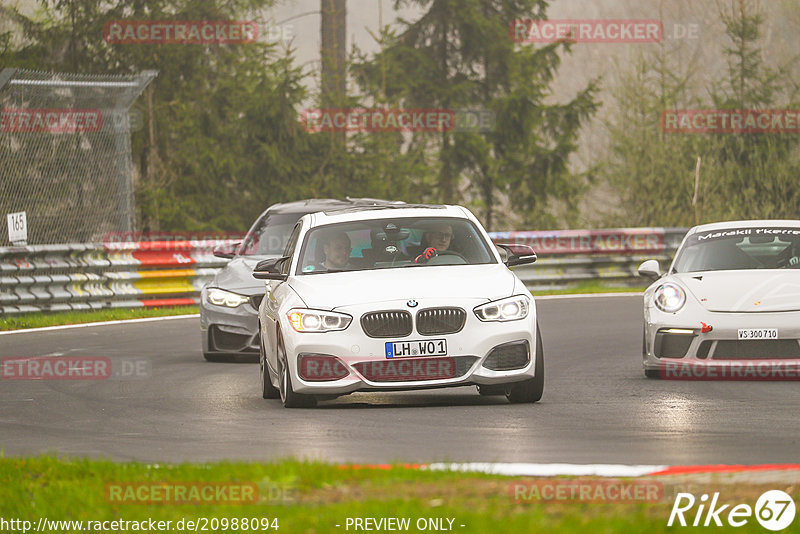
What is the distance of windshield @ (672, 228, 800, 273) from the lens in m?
12.9

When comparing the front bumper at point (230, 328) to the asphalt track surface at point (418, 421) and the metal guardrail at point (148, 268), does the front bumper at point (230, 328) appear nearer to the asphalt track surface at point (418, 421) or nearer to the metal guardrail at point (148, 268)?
the asphalt track surface at point (418, 421)

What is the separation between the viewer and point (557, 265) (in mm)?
26859

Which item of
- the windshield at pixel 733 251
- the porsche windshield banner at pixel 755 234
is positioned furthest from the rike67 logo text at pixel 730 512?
the porsche windshield banner at pixel 755 234

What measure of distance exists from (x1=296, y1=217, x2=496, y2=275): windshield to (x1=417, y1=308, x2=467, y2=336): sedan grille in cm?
95

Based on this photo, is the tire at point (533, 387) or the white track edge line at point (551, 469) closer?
the white track edge line at point (551, 469)

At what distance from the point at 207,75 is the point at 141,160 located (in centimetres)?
336

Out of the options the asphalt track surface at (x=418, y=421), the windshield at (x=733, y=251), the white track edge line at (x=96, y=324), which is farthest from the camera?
the white track edge line at (x=96, y=324)

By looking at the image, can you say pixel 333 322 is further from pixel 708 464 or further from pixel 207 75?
pixel 207 75

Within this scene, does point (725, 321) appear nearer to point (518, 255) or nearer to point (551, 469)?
point (518, 255)

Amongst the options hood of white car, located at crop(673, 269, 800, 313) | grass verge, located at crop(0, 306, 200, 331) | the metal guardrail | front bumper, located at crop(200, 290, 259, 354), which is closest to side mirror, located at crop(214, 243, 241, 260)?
front bumper, located at crop(200, 290, 259, 354)

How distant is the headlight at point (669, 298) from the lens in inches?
476

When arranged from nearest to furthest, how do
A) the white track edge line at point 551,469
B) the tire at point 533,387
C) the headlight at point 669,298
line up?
the white track edge line at point 551,469 < the tire at point 533,387 < the headlight at point 669,298

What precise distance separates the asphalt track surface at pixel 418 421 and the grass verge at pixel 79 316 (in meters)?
6.42

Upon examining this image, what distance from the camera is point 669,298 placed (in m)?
12.2
